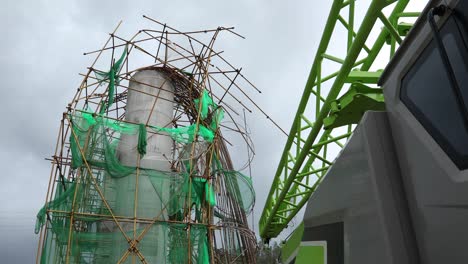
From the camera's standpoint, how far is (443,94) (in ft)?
4.99

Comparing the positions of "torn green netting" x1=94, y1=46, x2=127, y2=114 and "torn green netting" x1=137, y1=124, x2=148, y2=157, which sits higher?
"torn green netting" x1=94, y1=46, x2=127, y2=114

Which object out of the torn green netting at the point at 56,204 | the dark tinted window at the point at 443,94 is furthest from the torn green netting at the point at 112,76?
the dark tinted window at the point at 443,94

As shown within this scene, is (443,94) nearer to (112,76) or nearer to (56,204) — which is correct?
(56,204)

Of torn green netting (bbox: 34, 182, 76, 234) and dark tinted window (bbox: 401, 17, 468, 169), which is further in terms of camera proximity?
torn green netting (bbox: 34, 182, 76, 234)

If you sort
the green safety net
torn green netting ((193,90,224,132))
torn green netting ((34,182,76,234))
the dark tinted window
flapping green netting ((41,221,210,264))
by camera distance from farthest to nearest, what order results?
torn green netting ((193,90,224,132)) < torn green netting ((34,182,76,234)) < the green safety net < flapping green netting ((41,221,210,264)) < the dark tinted window

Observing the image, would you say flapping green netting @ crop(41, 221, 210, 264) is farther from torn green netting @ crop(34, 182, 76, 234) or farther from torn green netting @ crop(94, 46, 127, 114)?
torn green netting @ crop(94, 46, 127, 114)

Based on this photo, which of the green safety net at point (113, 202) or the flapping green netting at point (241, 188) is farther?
the flapping green netting at point (241, 188)

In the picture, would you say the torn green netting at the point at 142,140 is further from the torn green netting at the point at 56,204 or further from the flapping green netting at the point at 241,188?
the flapping green netting at the point at 241,188

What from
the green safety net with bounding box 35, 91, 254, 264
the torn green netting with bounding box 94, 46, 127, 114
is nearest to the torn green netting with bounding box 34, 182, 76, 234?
the green safety net with bounding box 35, 91, 254, 264

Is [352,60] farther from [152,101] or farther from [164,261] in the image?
[152,101]

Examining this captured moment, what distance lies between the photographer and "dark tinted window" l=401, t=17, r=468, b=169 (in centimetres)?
139

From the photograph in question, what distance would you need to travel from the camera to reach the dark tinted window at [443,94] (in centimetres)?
139

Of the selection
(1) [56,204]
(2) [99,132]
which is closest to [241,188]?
(2) [99,132]

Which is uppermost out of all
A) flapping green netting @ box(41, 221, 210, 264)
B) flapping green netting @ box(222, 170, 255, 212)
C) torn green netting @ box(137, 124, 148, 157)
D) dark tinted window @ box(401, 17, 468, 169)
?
torn green netting @ box(137, 124, 148, 157)
